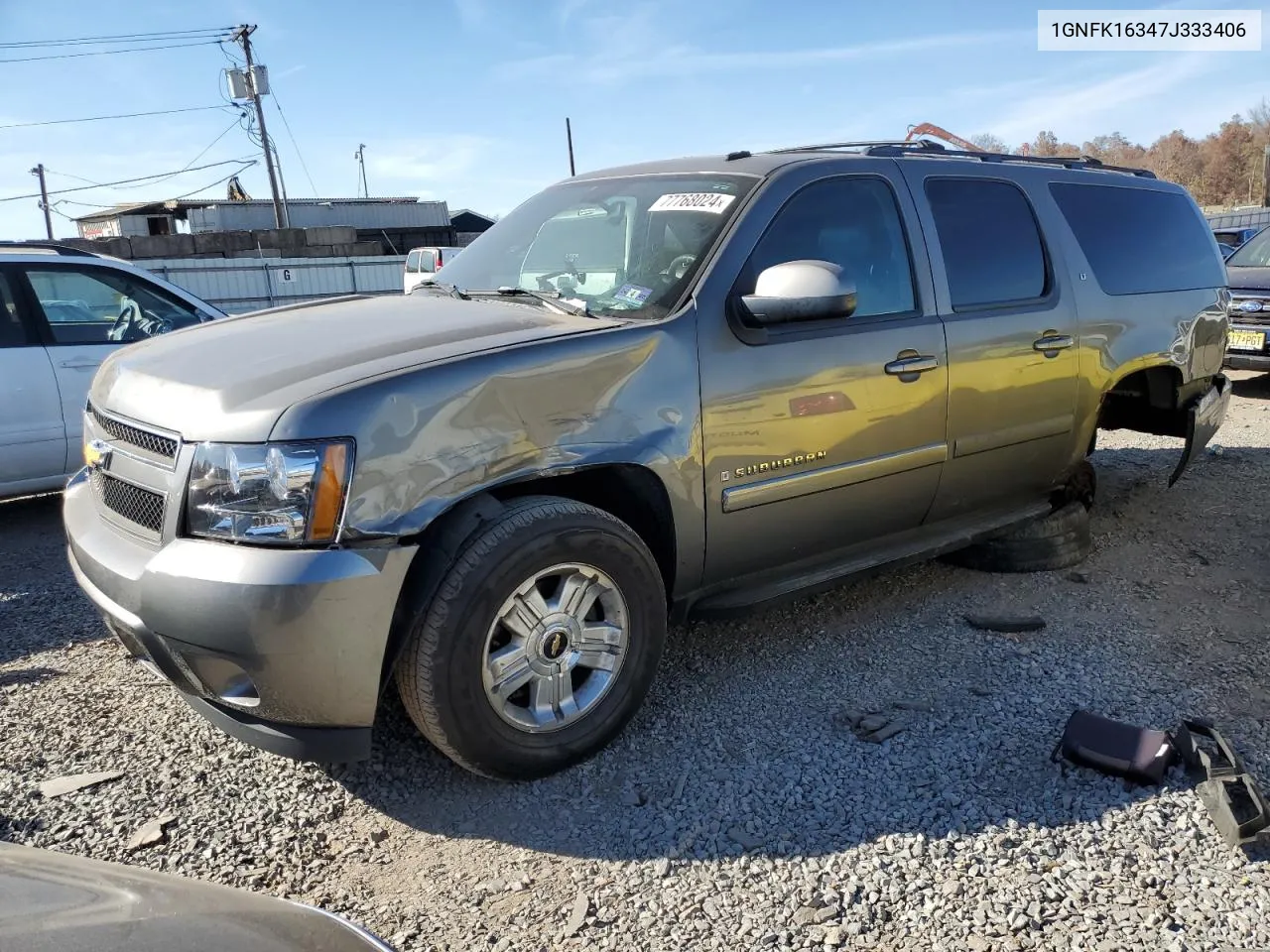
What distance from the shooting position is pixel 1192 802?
271cm

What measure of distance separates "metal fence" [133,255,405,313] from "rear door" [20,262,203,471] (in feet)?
36.3

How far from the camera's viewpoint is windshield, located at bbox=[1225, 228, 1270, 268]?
9872 millimetres

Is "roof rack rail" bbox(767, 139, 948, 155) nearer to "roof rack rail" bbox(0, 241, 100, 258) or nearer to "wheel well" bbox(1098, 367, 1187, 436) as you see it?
"wheel well" bbox(1098, 367, 1187, 436)

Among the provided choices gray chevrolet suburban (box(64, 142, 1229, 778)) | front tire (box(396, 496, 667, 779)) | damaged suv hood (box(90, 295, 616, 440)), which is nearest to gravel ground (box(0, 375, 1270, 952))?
front tire (box(396, 496, 667, 779))

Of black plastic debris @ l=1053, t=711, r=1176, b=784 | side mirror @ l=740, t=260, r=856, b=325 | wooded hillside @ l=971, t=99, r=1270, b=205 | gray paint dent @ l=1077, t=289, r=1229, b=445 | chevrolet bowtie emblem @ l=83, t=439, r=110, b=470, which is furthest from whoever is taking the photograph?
wooded hillside @ l=971, t=99, r=1270, b=205

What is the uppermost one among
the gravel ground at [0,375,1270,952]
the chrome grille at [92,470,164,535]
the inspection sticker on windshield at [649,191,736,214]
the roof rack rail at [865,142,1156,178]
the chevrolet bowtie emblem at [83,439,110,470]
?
the roof rack rail at [865,142,1156,178]

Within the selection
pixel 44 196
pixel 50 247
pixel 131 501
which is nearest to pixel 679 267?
pixel 131 501

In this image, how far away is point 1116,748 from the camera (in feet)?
9.39

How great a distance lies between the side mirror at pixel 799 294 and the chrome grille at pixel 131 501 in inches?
75.4

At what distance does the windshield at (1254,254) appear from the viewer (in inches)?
389

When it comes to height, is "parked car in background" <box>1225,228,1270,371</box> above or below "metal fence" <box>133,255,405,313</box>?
below

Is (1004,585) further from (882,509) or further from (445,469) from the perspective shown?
(445,469)

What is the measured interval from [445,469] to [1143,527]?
435 cm

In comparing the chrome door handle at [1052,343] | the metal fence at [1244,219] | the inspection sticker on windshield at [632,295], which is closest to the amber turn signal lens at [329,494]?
the inspection sticker on windshield at [632,295]
